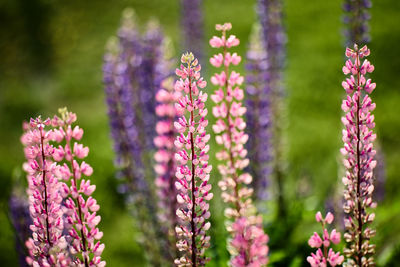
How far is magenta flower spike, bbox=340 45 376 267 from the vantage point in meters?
1.55

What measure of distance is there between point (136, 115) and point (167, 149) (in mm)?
1566

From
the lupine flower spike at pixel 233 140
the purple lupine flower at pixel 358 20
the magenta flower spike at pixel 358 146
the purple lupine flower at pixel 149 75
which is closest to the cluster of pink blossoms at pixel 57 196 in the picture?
the lupine flower spike at pixel 233 140

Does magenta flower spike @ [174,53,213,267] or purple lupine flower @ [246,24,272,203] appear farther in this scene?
purple lupine flower @ [246,24,272,203]

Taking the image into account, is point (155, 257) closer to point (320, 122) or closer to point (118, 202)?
point (118, 202)

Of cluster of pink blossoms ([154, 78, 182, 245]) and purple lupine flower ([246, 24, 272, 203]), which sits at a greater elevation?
purple lupine flower ([246, 24, 272, 203])

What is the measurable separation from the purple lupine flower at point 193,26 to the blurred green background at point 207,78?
2.96ft

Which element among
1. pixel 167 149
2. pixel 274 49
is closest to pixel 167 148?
pixel 167 149

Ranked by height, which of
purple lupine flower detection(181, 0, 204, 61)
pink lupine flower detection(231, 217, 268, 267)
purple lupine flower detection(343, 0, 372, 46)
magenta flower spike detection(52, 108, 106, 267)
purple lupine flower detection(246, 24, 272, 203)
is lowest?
pink lupine flower detection(231, 217, 268, 267)

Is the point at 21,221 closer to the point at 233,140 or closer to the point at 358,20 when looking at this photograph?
the point at 233,140

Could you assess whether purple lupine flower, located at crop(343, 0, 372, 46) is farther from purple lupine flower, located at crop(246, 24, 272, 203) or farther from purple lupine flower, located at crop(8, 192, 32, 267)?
purple lupine flower, located at crop(8, 192, 32, 267)

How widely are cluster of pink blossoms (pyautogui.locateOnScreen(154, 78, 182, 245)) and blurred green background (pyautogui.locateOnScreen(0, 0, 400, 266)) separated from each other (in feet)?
2.52

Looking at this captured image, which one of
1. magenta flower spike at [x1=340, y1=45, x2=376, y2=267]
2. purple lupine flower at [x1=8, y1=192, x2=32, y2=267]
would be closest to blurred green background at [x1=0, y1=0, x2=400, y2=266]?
purple lupine flower at [x1=8, y1=192, x2=32, y2=267]

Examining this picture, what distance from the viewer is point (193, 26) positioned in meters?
5.86

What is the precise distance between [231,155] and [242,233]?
1.17 ft
